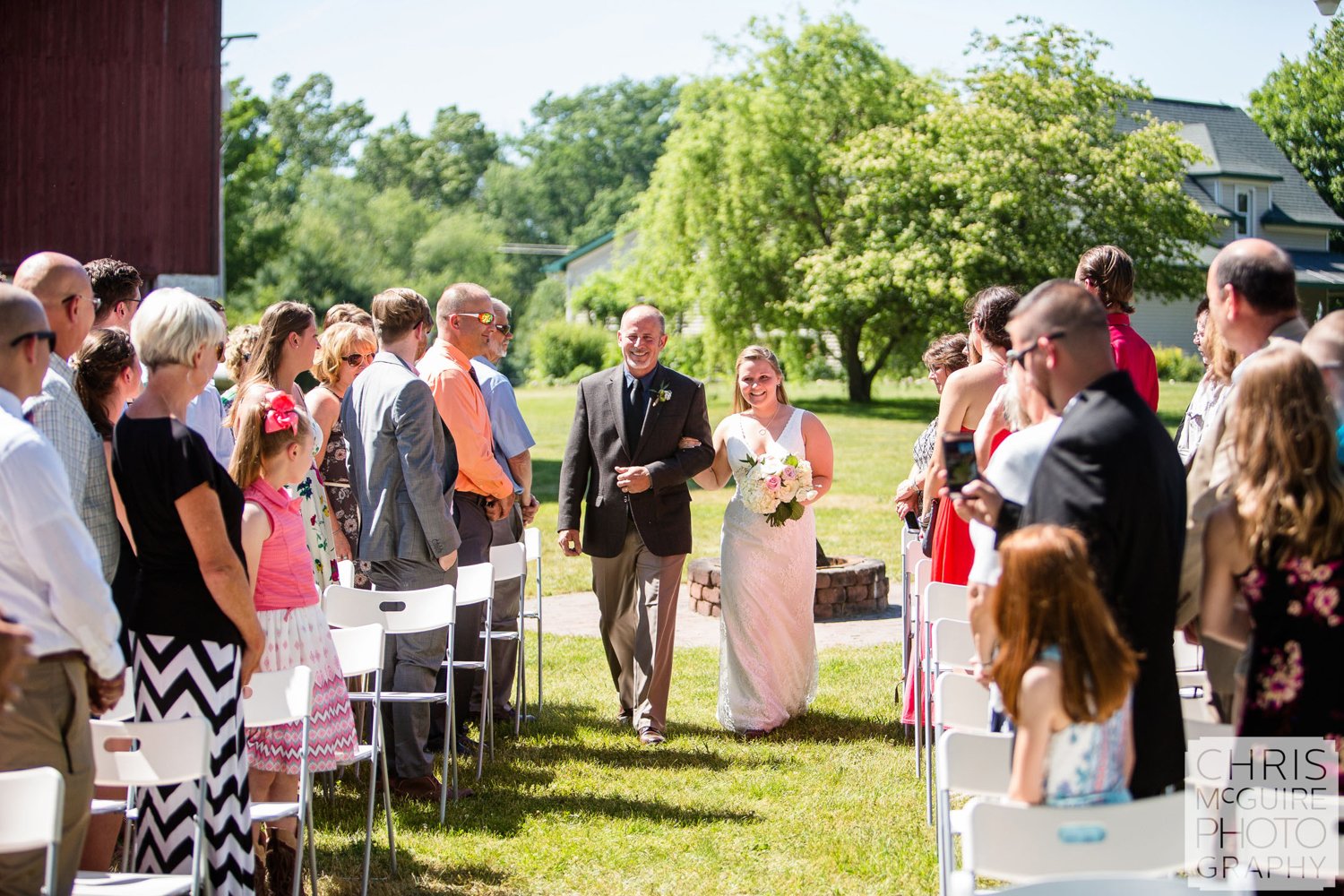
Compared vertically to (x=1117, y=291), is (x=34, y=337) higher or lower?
lower

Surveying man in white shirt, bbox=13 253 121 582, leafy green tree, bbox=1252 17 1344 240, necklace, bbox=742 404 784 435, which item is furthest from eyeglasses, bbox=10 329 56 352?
leafy green tree, bbox=1252 17 1344 240

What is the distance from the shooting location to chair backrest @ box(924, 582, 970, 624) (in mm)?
5594

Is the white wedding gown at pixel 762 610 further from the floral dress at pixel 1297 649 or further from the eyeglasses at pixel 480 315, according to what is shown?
the floral dress at pixel 1297 649

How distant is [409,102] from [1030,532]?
107 metres

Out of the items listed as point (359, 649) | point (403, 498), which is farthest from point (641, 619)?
point (359, 649)

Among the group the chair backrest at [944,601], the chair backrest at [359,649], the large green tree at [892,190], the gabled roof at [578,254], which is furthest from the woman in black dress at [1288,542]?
the gabled roof at [578,254]

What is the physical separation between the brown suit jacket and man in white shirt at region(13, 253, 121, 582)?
10.6ft

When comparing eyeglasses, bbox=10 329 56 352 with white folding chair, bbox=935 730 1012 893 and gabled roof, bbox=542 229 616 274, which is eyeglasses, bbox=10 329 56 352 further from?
gabled roof, bbox=542 229 616 274

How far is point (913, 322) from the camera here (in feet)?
115

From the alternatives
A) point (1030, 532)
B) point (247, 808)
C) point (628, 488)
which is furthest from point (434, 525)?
point (1030, 532)

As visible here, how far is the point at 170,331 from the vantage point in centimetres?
385

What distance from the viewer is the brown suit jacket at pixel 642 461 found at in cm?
705

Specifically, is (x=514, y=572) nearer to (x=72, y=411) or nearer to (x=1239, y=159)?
(x=72, y=411)

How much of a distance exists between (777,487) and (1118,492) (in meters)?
3.86
